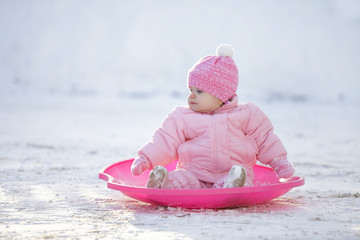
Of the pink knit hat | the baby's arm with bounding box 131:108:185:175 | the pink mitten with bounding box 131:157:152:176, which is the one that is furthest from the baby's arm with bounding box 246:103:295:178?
the pink mitten with bounding box 131:157:152:176

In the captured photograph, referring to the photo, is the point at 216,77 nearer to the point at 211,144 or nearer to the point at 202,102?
the point at 202,102

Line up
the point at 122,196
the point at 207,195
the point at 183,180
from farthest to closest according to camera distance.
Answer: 1. the point at 122,196
2. the point at 183,180
3. the point at 207,195

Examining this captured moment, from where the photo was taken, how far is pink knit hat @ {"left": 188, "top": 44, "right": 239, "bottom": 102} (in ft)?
8.28

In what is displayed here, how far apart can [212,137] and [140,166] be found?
0.38 metres

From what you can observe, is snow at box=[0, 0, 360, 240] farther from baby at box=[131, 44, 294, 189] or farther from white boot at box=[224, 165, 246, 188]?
baby at box=[131, 44, 294, 189]

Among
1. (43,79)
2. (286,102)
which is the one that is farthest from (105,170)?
(43,79)

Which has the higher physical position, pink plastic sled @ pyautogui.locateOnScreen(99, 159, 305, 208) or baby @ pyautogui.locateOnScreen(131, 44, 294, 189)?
baby @ pyautogui.locateOnScreen(131, 44, 294, 189)

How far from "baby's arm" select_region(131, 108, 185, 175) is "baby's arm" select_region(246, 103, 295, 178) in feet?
1.21

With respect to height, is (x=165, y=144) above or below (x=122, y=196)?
above

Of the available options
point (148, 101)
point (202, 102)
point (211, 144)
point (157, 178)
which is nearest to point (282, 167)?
point (211, 144)

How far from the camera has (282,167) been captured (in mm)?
A: 2484

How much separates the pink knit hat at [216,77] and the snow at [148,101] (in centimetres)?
63

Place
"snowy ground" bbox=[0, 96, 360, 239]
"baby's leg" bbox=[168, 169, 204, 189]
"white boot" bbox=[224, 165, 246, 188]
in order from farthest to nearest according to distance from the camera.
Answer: "baby's leg" bbox=[168, 169, 204, 189], "white boot" bbox=[224, 165, 246, 188], "snowy ground" bbox=[0, 96, 360, 239]

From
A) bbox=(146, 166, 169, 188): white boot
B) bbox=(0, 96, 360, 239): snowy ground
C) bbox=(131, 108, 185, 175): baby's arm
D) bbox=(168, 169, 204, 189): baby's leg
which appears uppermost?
bbox=(131, 108, 185, 175): baby's arm
